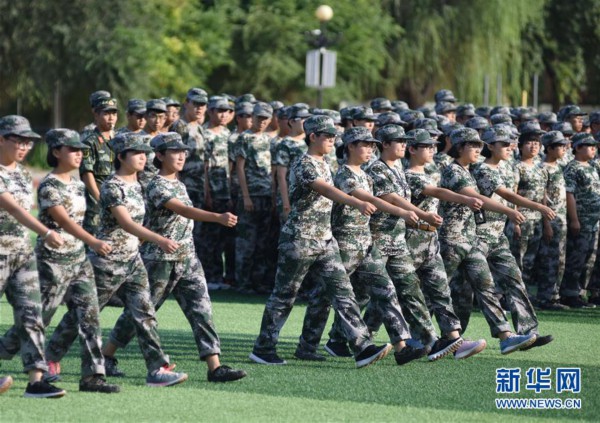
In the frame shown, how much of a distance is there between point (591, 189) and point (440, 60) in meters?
27.8

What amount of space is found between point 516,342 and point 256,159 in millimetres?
5482

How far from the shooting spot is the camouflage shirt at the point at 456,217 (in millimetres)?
11914

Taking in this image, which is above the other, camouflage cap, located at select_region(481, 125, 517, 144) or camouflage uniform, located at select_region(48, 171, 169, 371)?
camouflage cap, located at select_region(481, 125, 517, 144)

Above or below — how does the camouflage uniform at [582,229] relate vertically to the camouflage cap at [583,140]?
below

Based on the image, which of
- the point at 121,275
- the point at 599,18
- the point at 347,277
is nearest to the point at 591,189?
the point at 347,277

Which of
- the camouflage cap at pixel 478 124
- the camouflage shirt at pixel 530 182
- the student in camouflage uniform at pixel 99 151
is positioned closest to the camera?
the student in camouflage uniform at pixel 99 151

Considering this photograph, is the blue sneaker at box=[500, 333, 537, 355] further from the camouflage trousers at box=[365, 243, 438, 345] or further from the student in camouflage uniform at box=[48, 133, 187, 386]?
the student in camouflage uniform at box=[48, 133, 187, 386]

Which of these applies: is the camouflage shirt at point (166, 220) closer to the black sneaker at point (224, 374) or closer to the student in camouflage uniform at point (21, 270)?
the black sneaker at point (224, 374)

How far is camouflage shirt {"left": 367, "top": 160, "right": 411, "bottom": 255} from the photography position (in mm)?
11344

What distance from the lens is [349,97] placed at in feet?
140

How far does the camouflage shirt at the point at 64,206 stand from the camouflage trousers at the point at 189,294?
785 mm

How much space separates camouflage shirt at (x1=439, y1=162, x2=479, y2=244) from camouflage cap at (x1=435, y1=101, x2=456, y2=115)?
6.00m

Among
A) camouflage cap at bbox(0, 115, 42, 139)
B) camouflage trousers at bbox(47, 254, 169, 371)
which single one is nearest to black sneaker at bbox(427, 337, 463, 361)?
camouflage trousers at bbox(47, 254, 169, 371)

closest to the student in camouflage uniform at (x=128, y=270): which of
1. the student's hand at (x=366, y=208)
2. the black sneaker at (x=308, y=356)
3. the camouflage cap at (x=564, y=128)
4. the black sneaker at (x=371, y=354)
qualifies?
the student's hand at (x=366, y=208)
